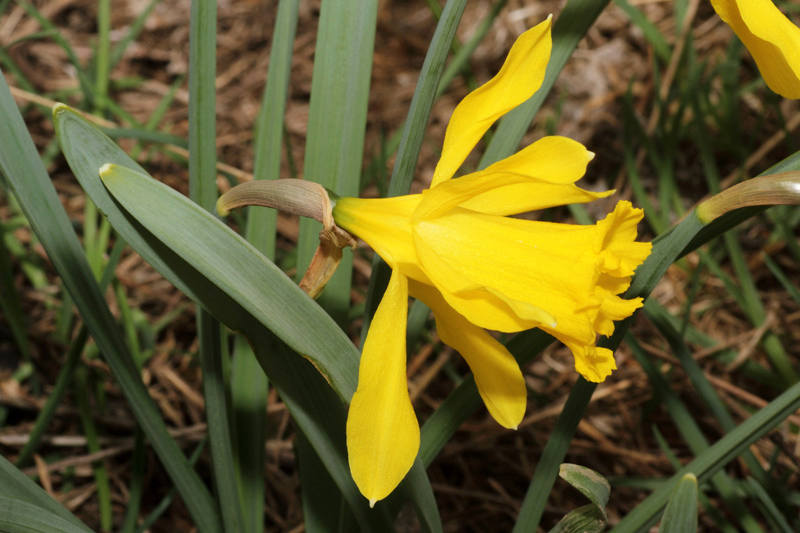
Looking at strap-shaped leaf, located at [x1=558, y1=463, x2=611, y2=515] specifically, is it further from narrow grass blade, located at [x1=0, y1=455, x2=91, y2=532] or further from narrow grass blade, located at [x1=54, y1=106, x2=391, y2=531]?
narrow grass blade, located at [x1=0, y1=455, x2=91, y2=532]

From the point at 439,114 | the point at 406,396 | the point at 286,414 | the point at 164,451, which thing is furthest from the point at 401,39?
the point at 406,396

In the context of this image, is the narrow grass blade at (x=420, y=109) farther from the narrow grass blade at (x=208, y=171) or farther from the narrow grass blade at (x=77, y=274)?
the narrow grass blade at (x=77, y=274)

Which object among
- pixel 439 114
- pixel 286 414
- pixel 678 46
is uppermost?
pixel 439 114

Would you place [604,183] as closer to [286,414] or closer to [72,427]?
[286,414]

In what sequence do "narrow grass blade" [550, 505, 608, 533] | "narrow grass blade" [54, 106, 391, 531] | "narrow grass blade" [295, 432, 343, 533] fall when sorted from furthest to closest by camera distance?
"narrow grass blade" [295, 432, 343, 533] → "narrow grass blade" [550, 505, 608, 533] → "narrow grass blade" [54, 106, 391, 531]

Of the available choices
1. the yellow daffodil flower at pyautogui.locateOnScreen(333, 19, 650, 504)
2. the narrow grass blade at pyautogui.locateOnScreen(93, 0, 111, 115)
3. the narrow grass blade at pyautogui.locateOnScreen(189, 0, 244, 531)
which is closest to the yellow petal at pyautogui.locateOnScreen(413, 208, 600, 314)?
the yellow daffodil flower at pyautogui.locateOnScreen(333, 19, 650, 504)

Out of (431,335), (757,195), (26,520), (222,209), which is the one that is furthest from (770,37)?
(431,335)
